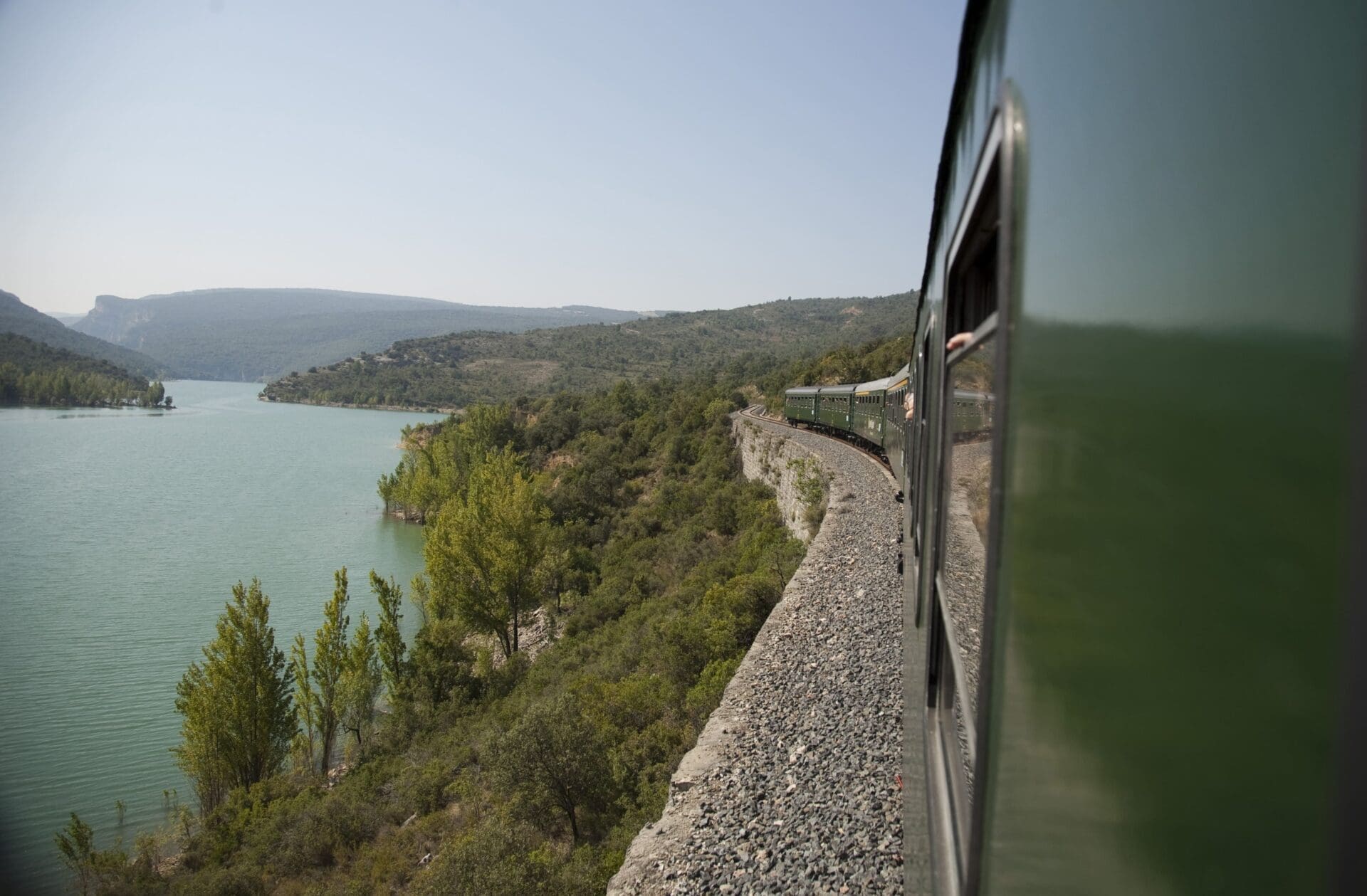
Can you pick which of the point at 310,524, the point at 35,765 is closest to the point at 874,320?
the point at 310,524

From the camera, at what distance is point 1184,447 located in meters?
0.58

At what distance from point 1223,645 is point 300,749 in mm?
20790

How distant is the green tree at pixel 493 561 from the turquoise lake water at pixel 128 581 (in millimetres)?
5481

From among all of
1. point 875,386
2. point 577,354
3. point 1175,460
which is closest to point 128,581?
point 875,386

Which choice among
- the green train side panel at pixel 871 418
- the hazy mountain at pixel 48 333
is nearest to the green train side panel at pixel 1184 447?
the green train side panel at pixel 871 418

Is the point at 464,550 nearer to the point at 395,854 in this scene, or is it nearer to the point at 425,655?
the point at 425,655

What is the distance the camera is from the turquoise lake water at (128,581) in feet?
51.4

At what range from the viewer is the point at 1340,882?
38 cm

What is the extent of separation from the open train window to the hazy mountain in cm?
10152

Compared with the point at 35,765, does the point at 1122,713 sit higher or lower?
higher

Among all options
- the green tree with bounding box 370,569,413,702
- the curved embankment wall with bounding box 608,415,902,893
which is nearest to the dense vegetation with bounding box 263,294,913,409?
the green tree with bounding box 370,569,413,702

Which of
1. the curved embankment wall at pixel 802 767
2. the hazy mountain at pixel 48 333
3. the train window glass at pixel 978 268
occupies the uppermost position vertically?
the hazy mountain at pixel 48 333

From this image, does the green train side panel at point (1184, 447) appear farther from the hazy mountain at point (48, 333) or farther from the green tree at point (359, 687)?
the hazy mountain at point (48, 333)

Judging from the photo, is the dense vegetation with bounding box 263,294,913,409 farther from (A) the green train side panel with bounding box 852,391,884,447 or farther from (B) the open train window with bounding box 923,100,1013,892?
(B) the open train window with bounding box 923,100,1013,892
